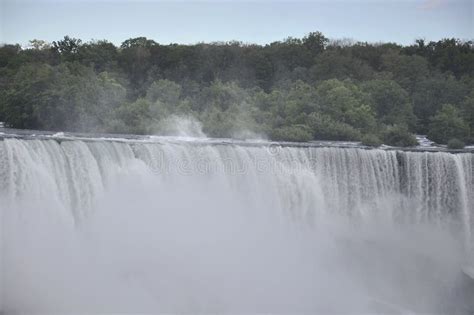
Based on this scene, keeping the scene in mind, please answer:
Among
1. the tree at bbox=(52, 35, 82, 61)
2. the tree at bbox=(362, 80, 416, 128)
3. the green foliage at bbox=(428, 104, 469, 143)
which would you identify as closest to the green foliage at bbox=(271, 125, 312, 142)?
the green foliage at bbox=(428, 104, 469, 143)

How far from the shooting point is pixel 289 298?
1794 centimetres

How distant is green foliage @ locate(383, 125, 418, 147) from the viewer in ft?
97.6

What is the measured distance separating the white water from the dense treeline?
7.48 meters

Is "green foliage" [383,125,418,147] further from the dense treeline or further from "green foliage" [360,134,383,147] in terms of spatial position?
"green foliage" [360,134,383,147]

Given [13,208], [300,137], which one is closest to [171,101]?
[300,137]

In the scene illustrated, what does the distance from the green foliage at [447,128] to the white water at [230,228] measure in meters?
9.08

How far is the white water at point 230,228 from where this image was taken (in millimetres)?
16000

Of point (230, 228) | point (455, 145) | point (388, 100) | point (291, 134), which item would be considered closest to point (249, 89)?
point (388, 100)

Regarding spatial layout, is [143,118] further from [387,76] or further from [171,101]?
[387,76]

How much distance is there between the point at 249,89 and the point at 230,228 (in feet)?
59.7

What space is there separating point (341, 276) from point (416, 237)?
358 centimetres

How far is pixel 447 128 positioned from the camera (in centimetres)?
3161

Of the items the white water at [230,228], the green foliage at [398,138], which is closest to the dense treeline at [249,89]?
the green foliage at [398,138]

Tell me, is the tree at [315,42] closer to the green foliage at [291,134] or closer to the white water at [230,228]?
the green foliage at [291,134]
